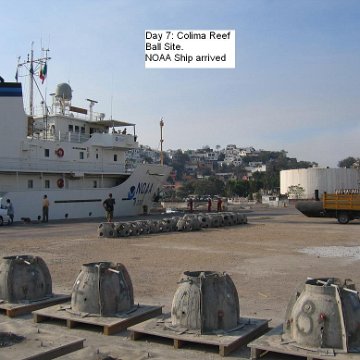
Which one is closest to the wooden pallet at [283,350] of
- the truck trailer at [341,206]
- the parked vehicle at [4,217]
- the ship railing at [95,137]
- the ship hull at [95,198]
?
the parked vehicle at [4,217]

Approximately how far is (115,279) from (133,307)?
0.56 metres

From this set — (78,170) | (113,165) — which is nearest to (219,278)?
(78,170)

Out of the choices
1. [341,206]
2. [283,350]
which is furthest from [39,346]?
[341,206]

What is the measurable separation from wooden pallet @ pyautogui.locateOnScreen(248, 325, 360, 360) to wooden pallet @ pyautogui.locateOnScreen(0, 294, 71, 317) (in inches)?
139

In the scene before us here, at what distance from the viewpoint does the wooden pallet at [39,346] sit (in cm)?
489

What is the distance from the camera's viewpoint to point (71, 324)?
6301mm

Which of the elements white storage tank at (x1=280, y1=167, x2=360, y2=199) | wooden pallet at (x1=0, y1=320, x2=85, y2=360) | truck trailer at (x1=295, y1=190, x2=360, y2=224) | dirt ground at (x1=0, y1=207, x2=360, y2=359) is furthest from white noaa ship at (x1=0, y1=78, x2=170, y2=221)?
white storage tank at (x1=280, y1=167, x2=360, y2=199)

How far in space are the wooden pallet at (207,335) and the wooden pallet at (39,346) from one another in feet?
2.62

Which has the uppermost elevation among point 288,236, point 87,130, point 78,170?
point 87,130

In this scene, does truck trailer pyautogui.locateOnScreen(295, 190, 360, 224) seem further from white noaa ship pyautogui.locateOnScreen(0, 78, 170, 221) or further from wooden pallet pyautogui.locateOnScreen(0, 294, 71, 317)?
wooden pallet pyautogui.locateOnScreen(0, 294, 71, 317)

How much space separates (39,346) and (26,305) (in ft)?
6.57

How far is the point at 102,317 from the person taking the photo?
634 centimetres

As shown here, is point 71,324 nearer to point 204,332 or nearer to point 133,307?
point 133,307

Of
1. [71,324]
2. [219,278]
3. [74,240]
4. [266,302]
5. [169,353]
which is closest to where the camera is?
[169,353]
